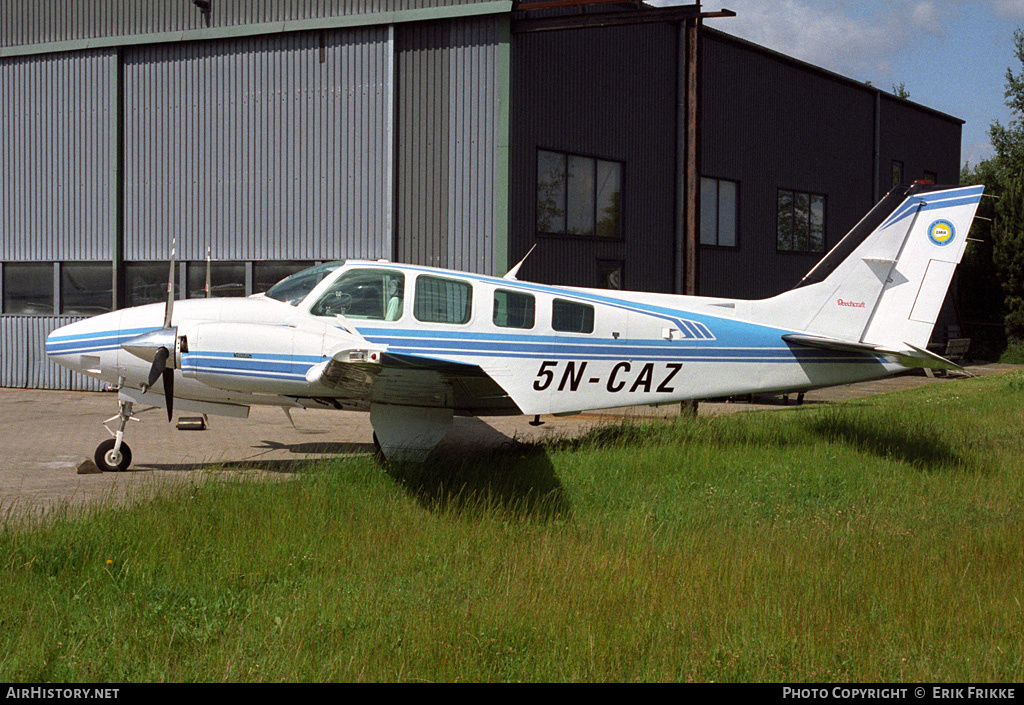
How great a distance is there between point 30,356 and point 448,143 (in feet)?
33.9

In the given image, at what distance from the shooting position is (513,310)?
1019 centimetres

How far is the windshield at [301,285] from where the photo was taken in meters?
9.94

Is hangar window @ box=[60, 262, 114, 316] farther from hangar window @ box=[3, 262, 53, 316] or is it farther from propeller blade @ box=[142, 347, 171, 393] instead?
propeller blade @ box=[142, 347, 171, 393]

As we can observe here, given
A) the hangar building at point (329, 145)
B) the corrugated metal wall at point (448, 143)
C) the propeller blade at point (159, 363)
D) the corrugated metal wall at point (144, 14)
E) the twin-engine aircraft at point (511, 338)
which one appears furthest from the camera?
the corrugated metal wall at point (144, 14)

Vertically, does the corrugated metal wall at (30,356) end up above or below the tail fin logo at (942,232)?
below

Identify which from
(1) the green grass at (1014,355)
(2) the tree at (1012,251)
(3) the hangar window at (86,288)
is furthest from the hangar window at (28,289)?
(2) the tree at (1012,251)

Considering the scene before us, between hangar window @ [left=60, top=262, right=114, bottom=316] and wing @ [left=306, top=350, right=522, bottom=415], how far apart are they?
1164cm

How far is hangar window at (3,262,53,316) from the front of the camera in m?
19.9

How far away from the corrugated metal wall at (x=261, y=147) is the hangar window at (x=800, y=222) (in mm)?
12683

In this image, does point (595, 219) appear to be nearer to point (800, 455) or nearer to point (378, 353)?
point (800, 455)

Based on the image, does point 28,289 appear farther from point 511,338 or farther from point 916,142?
point 916,142

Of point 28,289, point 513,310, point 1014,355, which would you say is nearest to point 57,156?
point 28,289

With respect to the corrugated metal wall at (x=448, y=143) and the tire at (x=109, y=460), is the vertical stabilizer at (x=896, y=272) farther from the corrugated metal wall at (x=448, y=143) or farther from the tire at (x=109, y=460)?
the tire at (x=109, y=460)
